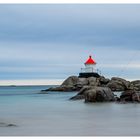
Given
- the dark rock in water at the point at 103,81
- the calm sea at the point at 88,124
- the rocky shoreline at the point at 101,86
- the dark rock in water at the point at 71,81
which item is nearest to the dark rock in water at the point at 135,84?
the rocky shoreline at the point at 101,86

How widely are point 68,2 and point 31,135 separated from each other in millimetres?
3264

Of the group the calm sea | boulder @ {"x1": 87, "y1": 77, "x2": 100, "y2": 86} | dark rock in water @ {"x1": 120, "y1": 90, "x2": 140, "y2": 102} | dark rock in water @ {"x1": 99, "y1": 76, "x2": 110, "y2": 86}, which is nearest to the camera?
the calm sea

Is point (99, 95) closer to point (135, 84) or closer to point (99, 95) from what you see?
point (99, 95)

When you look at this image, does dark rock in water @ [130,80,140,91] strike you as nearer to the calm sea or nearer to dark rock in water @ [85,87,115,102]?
dark rock in water @ [85,87,115,102]

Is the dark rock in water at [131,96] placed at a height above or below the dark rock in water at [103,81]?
below

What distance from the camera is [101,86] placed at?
→ 34.8 metres

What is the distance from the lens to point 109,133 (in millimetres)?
11070

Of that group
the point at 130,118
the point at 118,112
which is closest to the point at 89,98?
the point at 118,112

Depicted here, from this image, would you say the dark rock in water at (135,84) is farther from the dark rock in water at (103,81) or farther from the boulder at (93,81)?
the boulder at (93,81)

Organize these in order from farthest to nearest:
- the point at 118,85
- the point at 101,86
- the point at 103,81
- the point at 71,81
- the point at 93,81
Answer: the point at 71,81
the point at 93,81
the point at 103,81
the point at 118,85
the point at 101,86

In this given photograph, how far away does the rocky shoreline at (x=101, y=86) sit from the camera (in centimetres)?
1998

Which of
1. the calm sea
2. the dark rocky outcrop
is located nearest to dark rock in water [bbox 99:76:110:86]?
the dark rocky outcrop

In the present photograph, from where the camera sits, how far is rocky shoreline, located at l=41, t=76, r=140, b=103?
20.0 m

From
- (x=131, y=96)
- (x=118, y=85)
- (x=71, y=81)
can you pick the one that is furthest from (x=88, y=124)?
(x=71, y=81)
